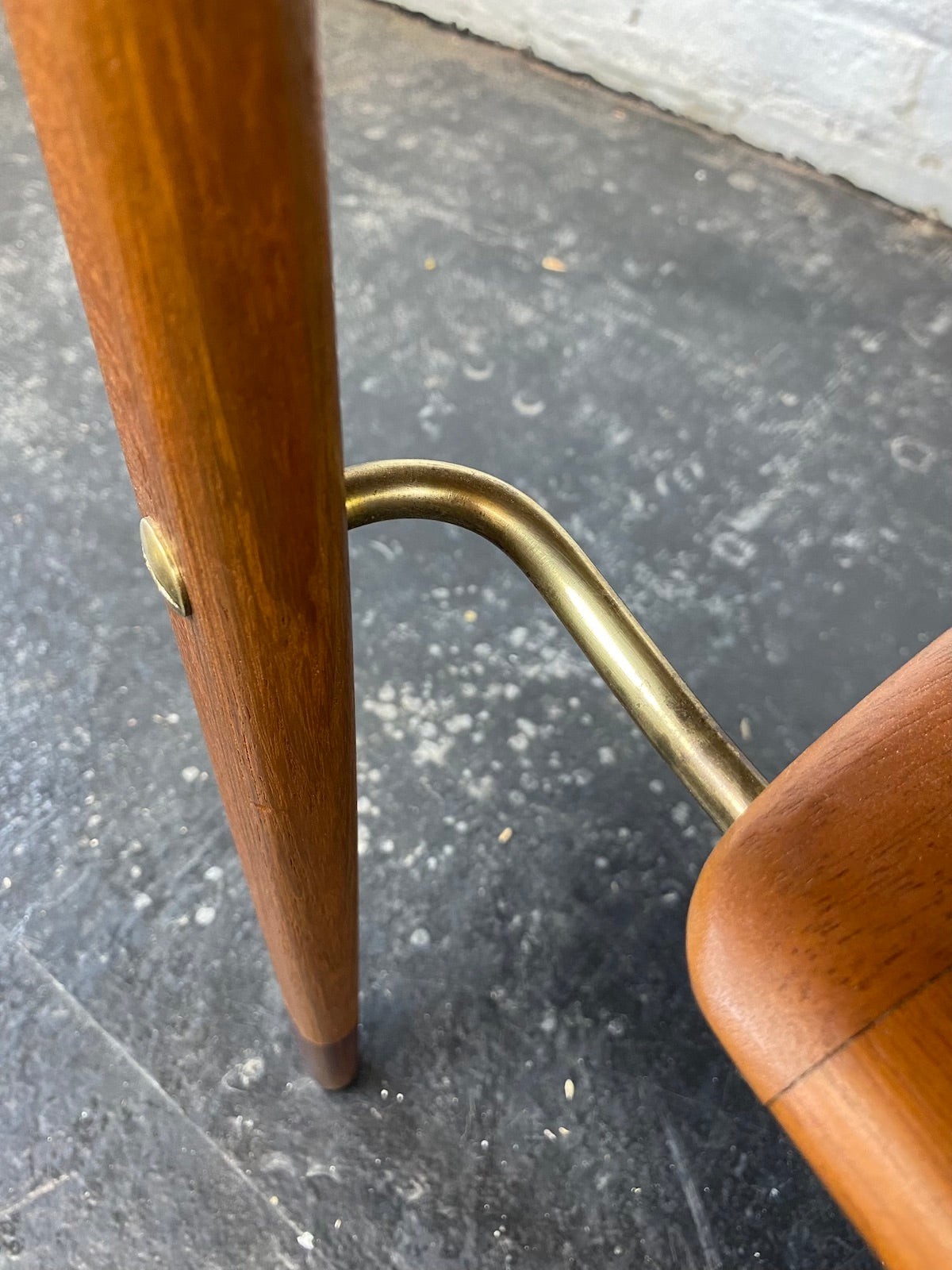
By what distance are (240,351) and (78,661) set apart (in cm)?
70

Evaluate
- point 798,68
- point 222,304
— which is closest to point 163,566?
point 222,304

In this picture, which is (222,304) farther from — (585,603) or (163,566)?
(585,603)

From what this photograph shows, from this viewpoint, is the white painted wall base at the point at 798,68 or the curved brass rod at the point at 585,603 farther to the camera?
the white painted wall base at the point at 798,68

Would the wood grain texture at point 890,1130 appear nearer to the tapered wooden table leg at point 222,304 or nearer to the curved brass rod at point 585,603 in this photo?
the curved brass rod at point 585,603

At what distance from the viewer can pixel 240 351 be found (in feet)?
0.70

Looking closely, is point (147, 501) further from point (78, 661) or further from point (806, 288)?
point (806, 288)

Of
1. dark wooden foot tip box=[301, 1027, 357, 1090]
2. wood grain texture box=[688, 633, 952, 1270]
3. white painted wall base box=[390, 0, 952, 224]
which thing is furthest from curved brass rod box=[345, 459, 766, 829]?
white painted wall base box=[390, 0, 952, 224]

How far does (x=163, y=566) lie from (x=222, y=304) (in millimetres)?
110

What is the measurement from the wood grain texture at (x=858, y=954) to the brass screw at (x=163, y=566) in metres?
0.20

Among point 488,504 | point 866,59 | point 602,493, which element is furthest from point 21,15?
point 866,59

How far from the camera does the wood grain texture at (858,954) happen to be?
0.26 m

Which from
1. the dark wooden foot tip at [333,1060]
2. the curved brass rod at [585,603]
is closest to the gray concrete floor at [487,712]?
the dark wooden foot tip at [333,1060]

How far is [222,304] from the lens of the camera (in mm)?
203

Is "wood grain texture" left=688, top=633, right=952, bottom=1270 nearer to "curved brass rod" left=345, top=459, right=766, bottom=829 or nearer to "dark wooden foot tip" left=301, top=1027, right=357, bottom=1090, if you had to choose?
"curved brass rod" left=345, top=459, right=766, bottom=829
